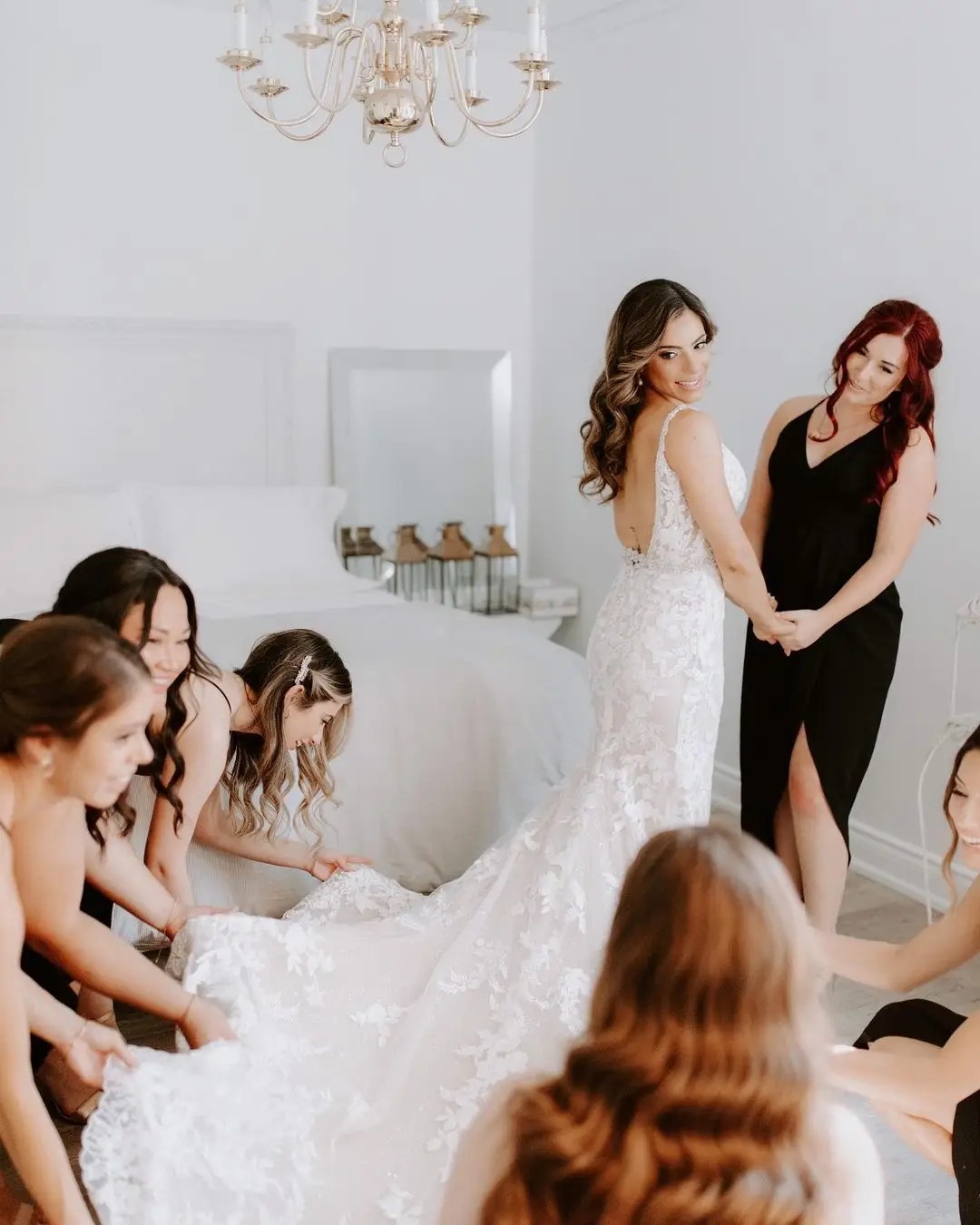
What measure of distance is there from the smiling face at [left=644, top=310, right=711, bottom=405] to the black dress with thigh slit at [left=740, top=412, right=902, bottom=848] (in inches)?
16.2

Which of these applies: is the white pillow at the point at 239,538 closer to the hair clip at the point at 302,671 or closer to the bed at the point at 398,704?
the bed at the point at 398,704

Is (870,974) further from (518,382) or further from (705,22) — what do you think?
(518,382)

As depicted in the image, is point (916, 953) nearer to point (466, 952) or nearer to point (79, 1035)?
point (466, 952)

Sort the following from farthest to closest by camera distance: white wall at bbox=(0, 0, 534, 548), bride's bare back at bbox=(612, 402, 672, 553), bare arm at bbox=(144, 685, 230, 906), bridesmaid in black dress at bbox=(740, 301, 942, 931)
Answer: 1. white wall at bbox=(0, 0, 534, 548)
2. bridesmaid in black dress at bbox=(740, 301, 942, 931)
3. bride's bare back at bbox=(612, 402, 672, 553)
4. bare arm at bbox=(144, 685, 230, 906)

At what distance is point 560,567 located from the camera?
5.31 meters

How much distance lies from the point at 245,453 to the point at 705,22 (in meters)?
2.17

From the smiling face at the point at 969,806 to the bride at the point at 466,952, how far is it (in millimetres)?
509

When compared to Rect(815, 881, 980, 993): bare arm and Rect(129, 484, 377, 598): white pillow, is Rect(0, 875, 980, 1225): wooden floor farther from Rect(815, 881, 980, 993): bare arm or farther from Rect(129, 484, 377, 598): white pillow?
Rect(129, 484, 377, 598): white pillow

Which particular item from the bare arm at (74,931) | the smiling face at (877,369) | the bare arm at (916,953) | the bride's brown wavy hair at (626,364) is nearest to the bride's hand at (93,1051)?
the bare arm at (74,931)

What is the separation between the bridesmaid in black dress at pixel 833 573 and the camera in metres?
2.81

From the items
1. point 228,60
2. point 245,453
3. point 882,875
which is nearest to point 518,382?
point 245,453

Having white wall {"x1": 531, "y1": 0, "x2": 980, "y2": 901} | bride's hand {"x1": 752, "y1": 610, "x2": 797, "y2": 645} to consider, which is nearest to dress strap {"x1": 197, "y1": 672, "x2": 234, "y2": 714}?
bride's hand {"x1": 752, "y1": 610, "x2": 797, "y2": 645}

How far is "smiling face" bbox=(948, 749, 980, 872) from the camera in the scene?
5.68 feet

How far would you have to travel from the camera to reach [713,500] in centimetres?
266
